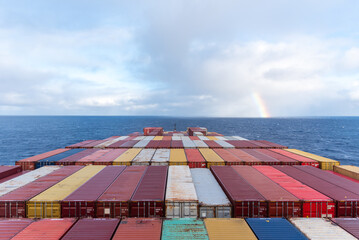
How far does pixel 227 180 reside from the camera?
60.4 feet

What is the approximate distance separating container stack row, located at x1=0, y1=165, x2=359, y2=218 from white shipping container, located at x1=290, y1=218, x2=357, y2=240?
3.09 feet

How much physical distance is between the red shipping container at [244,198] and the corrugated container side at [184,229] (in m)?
3.38

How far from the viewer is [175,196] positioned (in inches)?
579

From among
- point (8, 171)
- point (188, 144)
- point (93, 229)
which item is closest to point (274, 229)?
point (93, 229)

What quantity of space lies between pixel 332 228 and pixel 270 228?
14.2 ft

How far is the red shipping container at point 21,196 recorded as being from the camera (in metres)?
13.6

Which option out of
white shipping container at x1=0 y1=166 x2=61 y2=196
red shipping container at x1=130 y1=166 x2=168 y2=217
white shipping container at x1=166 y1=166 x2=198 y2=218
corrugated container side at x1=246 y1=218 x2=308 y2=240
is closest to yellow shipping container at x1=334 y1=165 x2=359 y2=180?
corrugated container side at x1=246 y1=218 x2=308 y2=240

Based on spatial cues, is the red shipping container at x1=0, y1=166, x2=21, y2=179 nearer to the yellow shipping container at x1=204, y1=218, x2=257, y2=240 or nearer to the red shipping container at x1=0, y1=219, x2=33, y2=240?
the red shipping container at x1=0, y1=219, x2=33, y2=240

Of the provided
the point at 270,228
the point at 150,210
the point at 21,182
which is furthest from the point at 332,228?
the point at 21,182

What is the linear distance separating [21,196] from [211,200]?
15.8 meters

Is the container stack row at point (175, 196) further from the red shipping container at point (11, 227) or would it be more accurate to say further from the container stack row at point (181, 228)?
the red shipping container at point (11, 227)

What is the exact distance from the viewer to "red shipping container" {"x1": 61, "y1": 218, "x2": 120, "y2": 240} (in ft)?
36.3

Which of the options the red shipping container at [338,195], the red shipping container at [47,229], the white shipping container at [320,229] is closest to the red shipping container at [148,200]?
the red shipping container at [47,229]

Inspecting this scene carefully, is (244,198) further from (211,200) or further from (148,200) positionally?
(148,200)
